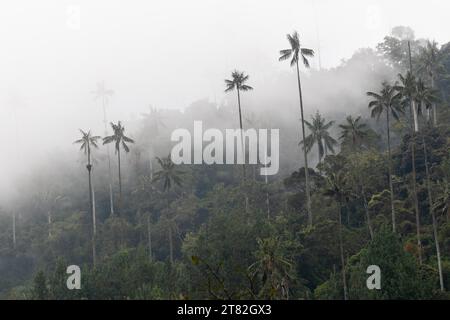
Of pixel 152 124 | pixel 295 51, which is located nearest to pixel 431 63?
pixel 295 51

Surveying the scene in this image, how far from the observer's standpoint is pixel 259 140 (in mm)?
100000

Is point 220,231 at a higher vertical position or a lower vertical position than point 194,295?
higher

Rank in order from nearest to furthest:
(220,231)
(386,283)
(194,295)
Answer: (386,283)
(194,295)
(220,231)

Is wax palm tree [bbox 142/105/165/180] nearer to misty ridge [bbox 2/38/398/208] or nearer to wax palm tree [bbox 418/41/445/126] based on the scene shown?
misty ridge [bbox 2/38/398/208]

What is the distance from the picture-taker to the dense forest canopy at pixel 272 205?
153ft

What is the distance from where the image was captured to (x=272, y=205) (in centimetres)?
7656

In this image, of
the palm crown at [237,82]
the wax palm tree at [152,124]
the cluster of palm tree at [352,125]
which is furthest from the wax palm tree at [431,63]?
the wax palm tree at [152,124]

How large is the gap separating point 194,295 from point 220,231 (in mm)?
11770

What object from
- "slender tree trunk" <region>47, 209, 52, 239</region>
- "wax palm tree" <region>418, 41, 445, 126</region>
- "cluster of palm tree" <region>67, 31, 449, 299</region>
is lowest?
"slender tree trunk" <region>47, 209, 52, 239</region>

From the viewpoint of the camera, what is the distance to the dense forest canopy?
46719 millimetres

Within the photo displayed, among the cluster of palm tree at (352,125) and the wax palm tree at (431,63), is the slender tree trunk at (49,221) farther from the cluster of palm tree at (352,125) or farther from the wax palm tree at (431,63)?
the wax palm tree at (431,63)

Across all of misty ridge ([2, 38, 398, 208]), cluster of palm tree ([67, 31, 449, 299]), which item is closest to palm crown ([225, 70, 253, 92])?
cluster of palm tree ([67, 31, 449, 299])
